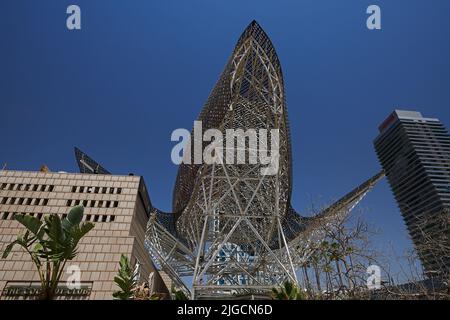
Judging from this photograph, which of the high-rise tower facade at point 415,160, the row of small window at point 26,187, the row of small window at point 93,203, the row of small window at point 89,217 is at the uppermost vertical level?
the high-rise tower facade at point 415,160

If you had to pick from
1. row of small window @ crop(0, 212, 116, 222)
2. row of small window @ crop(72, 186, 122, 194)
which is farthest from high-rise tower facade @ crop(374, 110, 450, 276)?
row of small window @ crop(0, 212, 116, 222)

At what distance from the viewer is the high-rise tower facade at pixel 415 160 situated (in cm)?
9337

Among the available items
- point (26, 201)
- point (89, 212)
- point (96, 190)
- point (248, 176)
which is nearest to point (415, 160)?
point (248, 176)

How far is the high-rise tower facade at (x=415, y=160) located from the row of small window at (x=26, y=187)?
3421 inches

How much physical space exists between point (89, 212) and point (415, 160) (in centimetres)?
12135

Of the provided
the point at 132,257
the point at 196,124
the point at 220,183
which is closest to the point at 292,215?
the point at 220,183

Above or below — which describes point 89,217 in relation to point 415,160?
below

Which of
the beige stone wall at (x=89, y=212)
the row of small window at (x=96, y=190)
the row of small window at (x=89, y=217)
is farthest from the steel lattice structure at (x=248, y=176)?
the row of small window at (x=89, y=217)

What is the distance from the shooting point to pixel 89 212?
71.3 ft

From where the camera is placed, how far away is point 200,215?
29.2 metres

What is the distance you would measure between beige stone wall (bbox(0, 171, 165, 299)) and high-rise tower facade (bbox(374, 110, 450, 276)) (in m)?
82.8

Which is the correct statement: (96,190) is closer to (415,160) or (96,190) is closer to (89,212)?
(89,212)

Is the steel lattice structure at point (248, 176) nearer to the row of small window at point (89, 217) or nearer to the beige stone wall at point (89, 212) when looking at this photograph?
the beige stone wall at point (89, 212)
